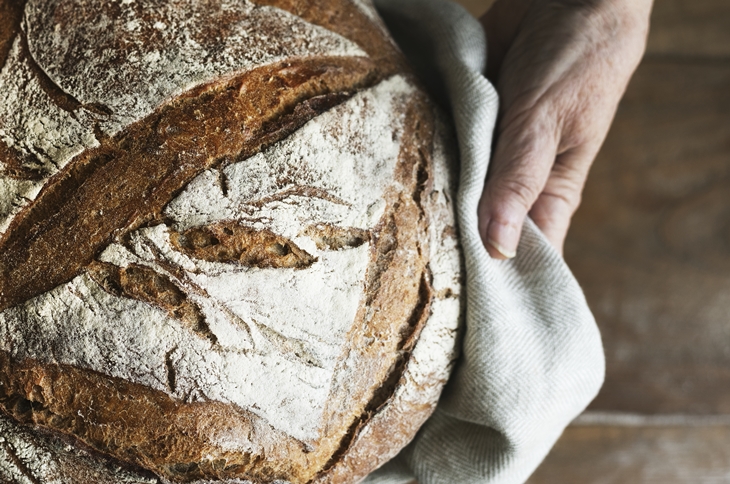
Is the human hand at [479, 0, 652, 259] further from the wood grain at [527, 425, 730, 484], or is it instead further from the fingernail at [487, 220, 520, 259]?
the wood grain at [527, 425, 730, 484]

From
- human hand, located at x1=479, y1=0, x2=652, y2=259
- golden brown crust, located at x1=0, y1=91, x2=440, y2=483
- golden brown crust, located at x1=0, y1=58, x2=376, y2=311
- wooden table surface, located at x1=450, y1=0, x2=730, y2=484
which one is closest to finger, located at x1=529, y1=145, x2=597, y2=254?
human hand, located at x1=479, y1=0, x2=652, y2=259

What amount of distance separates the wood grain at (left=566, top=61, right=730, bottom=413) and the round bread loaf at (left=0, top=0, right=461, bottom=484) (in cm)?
104

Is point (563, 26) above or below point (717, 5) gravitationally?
above

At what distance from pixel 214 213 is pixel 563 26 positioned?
2.39 feet

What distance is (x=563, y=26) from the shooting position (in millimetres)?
1175

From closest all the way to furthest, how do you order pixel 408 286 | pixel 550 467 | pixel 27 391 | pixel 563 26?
pixel 27 391
pixel 408 286
pixel 563 26
pixel 550 467

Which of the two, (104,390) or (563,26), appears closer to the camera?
(104,390)

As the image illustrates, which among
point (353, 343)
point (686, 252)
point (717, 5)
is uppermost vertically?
point (353, 343)

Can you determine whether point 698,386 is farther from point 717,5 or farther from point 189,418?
point 189,418

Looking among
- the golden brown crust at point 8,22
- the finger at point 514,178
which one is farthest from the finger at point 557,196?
the golden brown crust at point 8,22

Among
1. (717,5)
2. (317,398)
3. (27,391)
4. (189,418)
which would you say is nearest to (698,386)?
(717,5)

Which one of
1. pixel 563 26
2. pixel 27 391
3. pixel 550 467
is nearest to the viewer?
pixel 27 391

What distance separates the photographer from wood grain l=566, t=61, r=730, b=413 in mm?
1776

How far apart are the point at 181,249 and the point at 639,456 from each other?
1.45m
